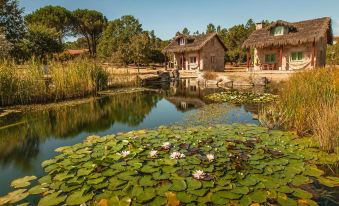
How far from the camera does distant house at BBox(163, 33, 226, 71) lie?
2997 centimetres

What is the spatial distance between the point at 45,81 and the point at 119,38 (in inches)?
1175

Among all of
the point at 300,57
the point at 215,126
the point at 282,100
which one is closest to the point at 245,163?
the point at 215,126

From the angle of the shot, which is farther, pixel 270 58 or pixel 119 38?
pixel 119 38

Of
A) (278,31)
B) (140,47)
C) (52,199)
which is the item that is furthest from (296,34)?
(52,199)

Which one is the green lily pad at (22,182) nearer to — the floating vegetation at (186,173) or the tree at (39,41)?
the floating vegetation at (186,173)

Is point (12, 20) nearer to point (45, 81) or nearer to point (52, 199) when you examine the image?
point (45, 81)

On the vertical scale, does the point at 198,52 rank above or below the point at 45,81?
above

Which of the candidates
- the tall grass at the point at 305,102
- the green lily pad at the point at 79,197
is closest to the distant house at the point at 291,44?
the tall grass at the point at 305,102

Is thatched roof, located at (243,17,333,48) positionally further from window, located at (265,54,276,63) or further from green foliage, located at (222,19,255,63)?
green foliage, located at (222,19,255,63)

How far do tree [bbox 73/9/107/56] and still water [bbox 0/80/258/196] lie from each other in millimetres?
38749

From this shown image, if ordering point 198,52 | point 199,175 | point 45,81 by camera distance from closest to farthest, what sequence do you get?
1. point 199,175
2. point 45,81
3. point 198,52

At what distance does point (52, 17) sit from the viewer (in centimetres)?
4359

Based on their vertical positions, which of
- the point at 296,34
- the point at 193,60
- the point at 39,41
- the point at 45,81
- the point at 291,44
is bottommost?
the point at 45,81

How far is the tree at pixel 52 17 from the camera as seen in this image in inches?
1710
